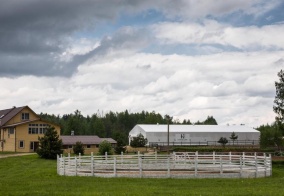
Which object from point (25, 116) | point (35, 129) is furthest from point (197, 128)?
point (35, 129)

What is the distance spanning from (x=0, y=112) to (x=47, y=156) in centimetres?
3516

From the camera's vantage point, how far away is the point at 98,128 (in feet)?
485

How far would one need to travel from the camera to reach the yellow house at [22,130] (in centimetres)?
7556

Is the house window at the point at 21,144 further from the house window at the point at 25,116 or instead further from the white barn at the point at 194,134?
the white barn at the point at 194,134

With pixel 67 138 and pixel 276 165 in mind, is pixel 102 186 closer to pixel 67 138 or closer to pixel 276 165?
pixel 276 165

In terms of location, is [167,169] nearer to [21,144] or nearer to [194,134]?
[21,144]

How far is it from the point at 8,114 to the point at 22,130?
929 cm

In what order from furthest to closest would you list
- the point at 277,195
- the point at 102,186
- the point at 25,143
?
the point at 25,143 → the point at 102,186 → the point at 277,195

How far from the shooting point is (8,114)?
83.6 m

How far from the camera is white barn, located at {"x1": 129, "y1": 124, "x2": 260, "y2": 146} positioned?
333 ft

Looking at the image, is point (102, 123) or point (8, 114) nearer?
point (8, 114)

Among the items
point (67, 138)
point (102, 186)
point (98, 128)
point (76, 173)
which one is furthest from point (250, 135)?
point (102, 186)

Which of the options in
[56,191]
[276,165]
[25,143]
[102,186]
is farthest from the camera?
[25,143]

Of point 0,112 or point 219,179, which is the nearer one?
point 219,179
